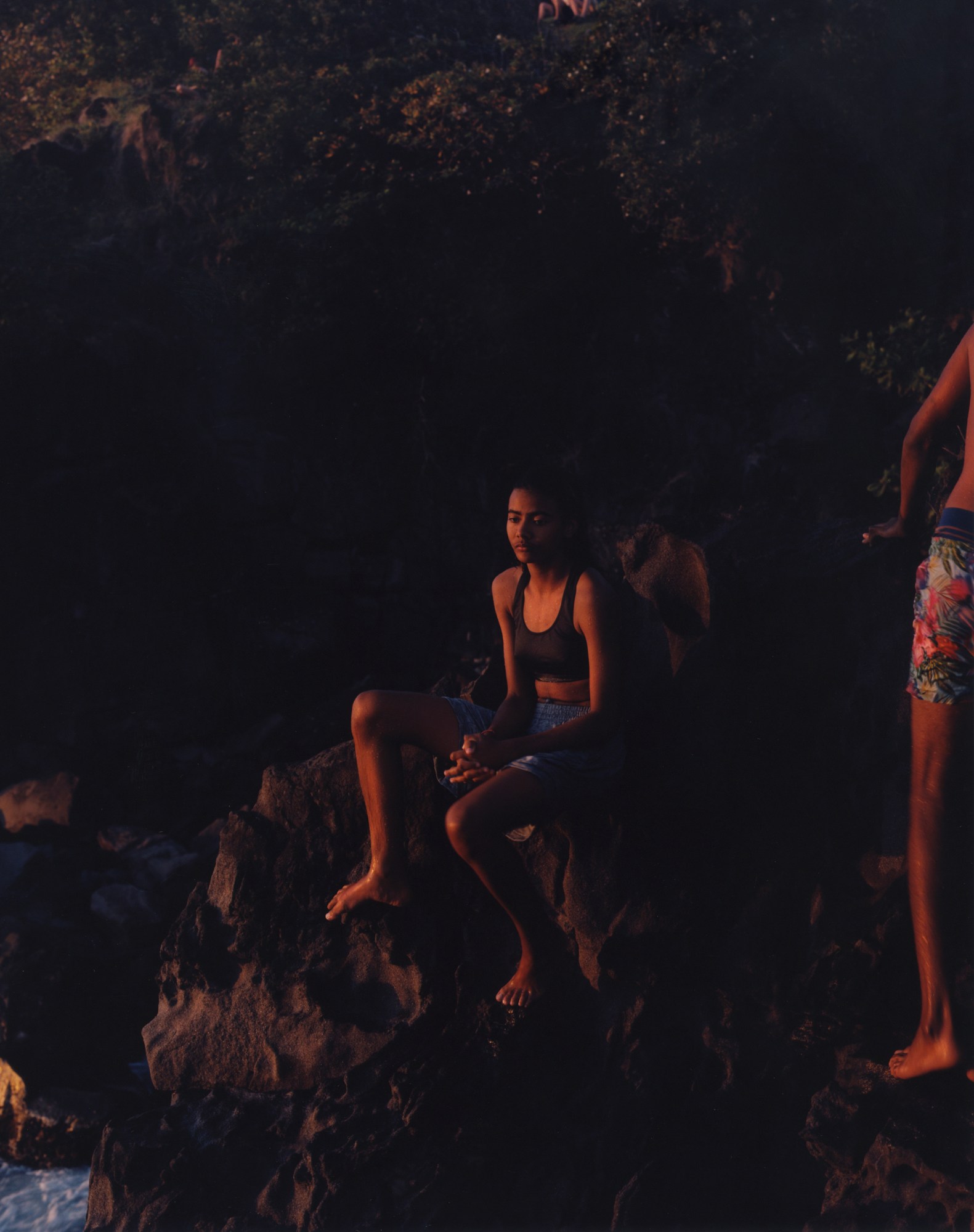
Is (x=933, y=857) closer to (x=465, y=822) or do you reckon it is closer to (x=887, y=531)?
(x=887, y=531)

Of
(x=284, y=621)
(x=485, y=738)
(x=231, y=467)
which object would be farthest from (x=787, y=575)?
(x=231, y=467)

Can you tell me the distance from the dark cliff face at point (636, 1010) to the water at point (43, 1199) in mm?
655

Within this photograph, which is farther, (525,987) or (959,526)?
(525,987)

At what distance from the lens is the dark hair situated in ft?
10.1

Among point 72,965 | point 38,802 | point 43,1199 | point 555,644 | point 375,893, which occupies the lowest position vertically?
point 43,1199

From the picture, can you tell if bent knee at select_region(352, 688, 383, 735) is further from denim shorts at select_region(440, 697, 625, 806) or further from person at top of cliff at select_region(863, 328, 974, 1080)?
person at top of cliff at select_region(863, 328, 974, 1080)

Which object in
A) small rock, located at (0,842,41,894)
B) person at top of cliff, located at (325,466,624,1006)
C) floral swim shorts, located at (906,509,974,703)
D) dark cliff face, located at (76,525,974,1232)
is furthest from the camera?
small rock, located at (0,842,41,894)

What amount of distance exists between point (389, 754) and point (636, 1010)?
1.20m

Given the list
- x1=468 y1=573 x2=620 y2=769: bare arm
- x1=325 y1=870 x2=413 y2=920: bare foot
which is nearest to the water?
x1=325 y1=870 x2=413 y2=920: bare foot

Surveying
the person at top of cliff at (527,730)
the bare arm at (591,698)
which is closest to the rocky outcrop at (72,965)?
the person at top of cliff at (527,730)

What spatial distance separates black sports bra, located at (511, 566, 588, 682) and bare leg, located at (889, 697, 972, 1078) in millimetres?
1058

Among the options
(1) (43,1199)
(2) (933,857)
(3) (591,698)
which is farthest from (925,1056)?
(1) (43,1199)

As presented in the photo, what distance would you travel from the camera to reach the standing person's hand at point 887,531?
121 inches

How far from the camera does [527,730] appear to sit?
322cm
